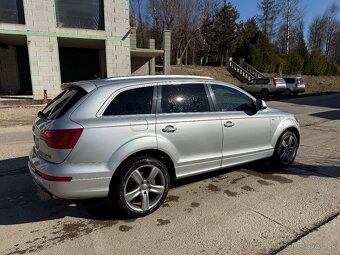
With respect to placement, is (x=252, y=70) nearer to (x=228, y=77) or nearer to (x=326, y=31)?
(x=228, y=77)

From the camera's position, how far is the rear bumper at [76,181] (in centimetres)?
305

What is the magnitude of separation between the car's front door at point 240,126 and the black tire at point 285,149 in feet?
1.03

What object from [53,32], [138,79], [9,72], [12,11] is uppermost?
[12,11]

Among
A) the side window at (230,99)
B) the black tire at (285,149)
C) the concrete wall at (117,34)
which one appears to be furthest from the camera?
the concrete wall at (117,34)

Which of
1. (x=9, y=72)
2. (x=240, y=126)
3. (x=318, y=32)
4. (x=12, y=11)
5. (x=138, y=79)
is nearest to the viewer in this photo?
(x=138, y=79)

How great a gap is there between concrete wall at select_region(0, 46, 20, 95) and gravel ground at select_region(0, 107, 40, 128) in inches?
266

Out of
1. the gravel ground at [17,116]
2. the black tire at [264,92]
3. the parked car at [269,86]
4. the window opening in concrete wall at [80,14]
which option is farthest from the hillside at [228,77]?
the gravel ground at [17,116]

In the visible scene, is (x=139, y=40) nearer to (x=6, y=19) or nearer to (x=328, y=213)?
(x=6, y=19)

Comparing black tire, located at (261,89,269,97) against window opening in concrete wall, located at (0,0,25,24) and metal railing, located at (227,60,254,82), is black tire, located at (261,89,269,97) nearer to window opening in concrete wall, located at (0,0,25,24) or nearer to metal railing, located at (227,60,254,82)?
metal railing, located at (227,60,254,82)

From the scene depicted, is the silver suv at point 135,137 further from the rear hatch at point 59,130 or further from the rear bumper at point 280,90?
the rear bumper at point 280,90

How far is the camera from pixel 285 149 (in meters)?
5.10

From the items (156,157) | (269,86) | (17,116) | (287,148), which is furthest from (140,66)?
(156,157)

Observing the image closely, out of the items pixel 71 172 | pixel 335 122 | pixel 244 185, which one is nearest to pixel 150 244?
pixel 71 172

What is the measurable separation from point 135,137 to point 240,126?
5.80 feet
